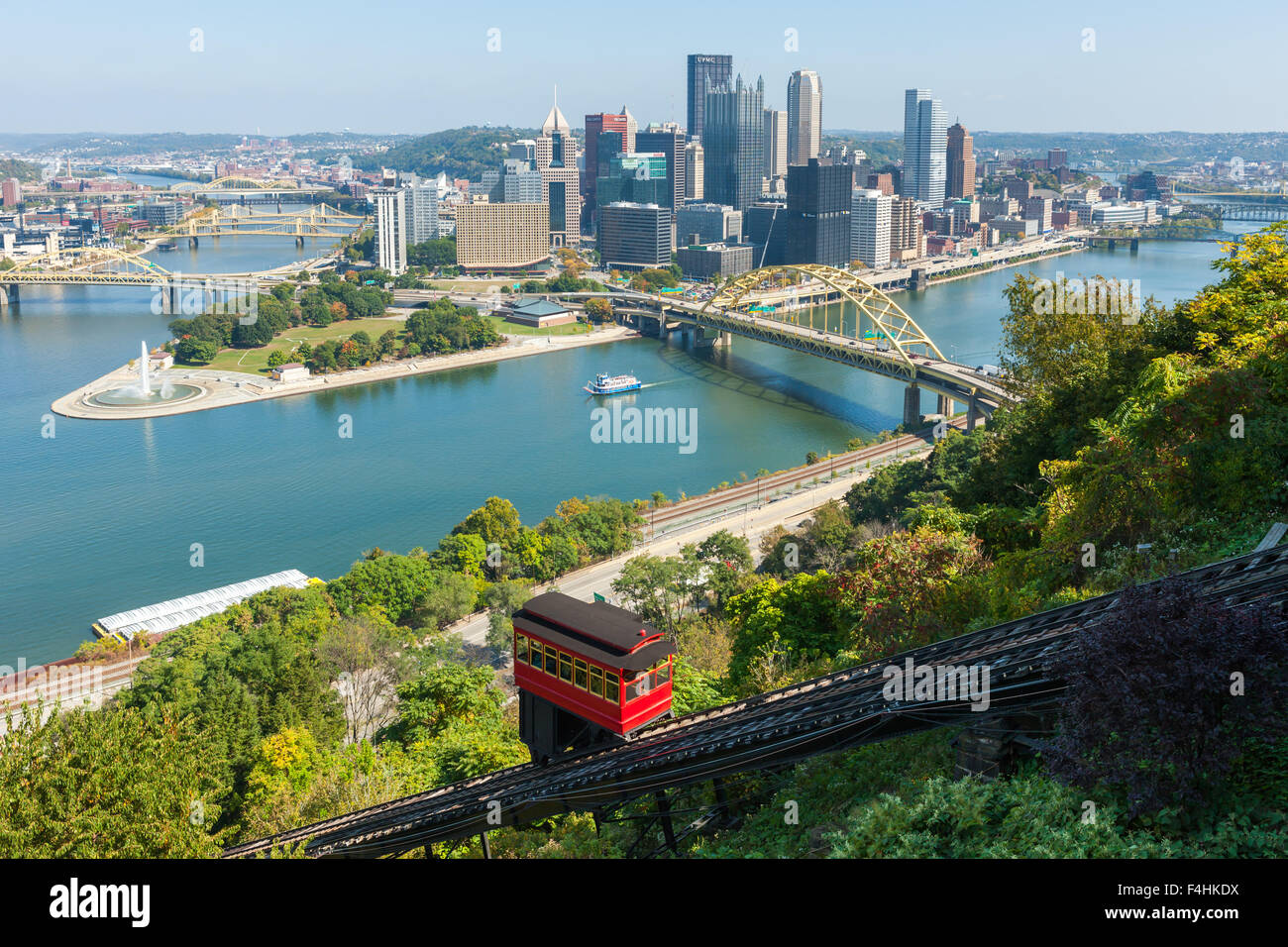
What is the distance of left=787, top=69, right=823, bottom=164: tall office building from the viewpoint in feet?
315

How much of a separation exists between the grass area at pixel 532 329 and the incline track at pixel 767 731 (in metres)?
38.9

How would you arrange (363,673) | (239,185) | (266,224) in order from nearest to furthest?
(363,673), (266,224), (239,185)

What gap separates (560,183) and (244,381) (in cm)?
4623

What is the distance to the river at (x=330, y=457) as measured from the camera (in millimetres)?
19688

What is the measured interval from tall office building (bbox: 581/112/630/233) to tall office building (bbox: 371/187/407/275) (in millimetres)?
24886

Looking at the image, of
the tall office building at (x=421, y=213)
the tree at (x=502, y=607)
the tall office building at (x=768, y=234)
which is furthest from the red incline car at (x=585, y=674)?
the tall office building at (x=421, y=213)

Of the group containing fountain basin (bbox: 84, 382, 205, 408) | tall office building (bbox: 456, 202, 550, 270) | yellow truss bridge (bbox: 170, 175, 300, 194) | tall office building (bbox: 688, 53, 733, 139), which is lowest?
fountain basin (bbox: 84, 382, 205, 408)

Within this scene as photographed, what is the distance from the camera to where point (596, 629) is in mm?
6160

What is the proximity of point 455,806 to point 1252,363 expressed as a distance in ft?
22.0

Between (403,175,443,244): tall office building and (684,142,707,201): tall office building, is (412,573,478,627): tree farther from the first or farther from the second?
(684,142,707,201): tall office building

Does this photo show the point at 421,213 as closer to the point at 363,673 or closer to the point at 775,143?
the point at 775,143

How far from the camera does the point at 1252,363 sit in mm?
8211

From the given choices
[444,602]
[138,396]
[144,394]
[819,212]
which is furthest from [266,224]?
[444,602]

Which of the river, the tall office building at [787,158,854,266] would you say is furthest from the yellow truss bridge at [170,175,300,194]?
the river
